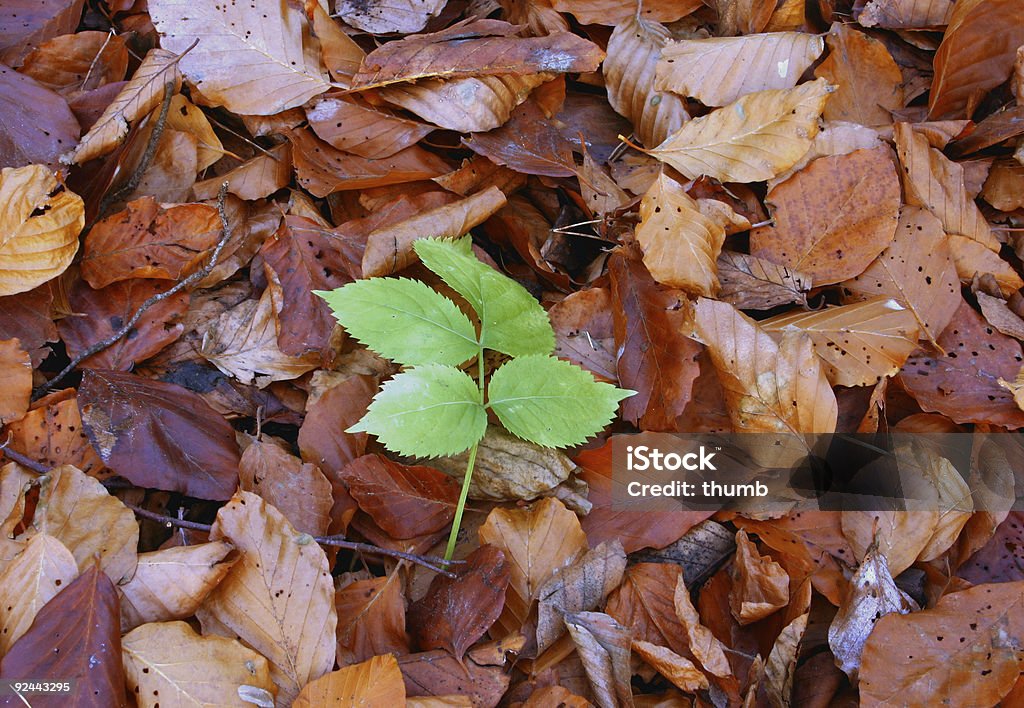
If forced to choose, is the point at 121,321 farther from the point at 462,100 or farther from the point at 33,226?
the point at 462,100

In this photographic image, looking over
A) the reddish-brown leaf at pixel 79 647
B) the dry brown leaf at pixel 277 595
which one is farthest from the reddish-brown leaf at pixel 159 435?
the reddish-brown leaf at pixel 79 647

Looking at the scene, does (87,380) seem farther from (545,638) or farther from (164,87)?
(545,638)

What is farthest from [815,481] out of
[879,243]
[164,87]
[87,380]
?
[164,87]

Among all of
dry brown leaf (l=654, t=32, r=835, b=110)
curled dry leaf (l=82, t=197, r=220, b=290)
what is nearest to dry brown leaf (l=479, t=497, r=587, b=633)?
curled dry leaf (l=82, t=197, r=220, b=290)

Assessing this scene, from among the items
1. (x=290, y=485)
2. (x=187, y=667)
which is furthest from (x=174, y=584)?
(x=290, y=485)

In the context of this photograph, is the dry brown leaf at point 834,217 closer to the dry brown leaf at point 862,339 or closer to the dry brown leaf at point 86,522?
the dry brown leaf at point 862,339

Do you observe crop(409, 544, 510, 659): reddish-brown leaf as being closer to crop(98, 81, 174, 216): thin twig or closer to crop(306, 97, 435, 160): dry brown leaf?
crop(306, 97, 435, 160): dry brown leaf
